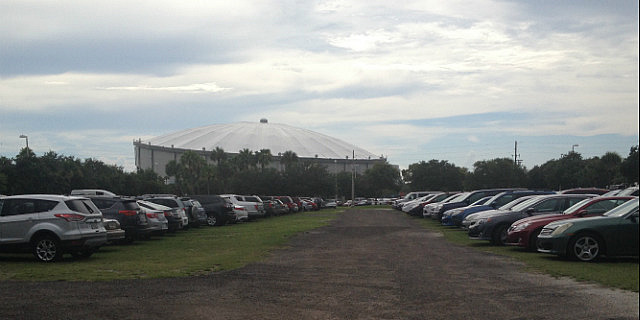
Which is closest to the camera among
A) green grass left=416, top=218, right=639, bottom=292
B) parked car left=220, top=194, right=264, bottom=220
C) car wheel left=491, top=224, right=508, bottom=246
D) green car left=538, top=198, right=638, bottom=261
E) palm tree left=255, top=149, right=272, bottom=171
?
green grass left=416, top=218, right=639, bottom=292

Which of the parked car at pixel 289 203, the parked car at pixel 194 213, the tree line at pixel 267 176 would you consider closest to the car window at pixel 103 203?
the parked car at pixel 194 213

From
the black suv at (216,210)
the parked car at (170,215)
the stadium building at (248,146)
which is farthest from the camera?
the stadium building at (248,146)

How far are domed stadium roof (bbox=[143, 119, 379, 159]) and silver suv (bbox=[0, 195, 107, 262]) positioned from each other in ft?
505

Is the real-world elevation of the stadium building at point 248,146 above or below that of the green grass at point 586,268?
above

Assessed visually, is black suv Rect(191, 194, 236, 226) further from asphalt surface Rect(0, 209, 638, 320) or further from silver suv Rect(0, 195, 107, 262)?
asphalt surface Rect(0, 209, 638, 320)

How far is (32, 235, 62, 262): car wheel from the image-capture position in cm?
1537

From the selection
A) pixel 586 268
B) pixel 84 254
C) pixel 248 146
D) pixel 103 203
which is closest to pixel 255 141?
pixel 248 146

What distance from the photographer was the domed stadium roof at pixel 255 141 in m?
175

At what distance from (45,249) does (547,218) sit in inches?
470

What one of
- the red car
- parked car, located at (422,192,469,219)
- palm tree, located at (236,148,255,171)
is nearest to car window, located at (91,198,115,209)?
the red car

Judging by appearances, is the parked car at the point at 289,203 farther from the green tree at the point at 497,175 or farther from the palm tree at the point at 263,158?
the palm tree at the point at 263,158

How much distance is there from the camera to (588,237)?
13.9 metres

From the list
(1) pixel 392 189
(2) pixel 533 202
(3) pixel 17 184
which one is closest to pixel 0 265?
(2) pixel 533 202

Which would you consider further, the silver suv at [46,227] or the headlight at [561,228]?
the silver suv at [46,227]
